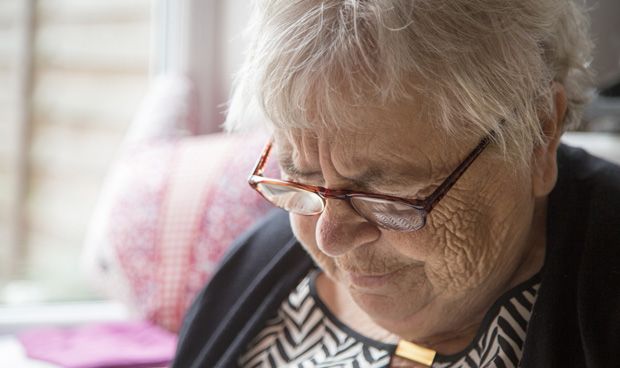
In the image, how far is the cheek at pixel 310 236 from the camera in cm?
122

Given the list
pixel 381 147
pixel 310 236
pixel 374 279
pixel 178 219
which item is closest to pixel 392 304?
pixel 374 279

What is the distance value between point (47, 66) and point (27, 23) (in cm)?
12

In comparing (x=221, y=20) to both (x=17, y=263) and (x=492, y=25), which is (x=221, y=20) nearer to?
(x=17, y=263)

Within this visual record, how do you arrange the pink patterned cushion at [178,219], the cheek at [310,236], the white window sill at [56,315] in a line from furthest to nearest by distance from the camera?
1. the white window sill at [56,315]
2. the pink patterned cushion at [178,219]
3. the cheek at [310,236]

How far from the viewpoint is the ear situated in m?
1.14

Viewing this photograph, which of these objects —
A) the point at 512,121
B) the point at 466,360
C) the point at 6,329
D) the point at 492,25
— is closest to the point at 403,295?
the point at 466,360

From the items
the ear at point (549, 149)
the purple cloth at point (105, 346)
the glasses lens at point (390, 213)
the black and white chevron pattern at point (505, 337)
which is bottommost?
the purple cloth at point (105, 346)

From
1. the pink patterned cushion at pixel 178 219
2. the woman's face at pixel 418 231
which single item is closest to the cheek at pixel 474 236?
the woman's face at pixel 418 231

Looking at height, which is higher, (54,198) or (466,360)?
(466,360)

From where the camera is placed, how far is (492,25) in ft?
3.38

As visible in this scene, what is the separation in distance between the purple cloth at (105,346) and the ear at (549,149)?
34.8 inches

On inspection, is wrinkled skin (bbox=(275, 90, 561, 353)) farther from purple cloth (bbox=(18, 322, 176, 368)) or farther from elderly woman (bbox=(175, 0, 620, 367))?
purple cloth (bbox=(18, 322, 176, 368))

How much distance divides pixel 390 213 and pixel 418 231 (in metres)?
0.05

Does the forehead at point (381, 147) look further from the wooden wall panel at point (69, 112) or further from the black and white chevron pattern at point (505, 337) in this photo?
the wooden wall panel at point (69, 112)
